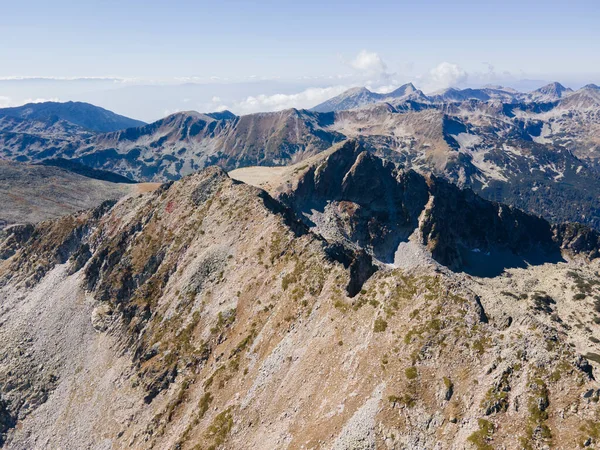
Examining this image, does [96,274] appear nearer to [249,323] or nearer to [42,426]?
[42,426]

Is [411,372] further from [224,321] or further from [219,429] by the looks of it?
[224,321]

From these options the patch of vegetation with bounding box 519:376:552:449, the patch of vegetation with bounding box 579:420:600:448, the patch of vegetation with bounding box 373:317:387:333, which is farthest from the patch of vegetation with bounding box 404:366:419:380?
the patch of vegetation with bounding box 579:420:600:448

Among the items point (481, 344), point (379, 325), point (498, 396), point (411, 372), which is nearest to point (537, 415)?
point (498, 396)

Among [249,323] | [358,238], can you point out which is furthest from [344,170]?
[249,323]

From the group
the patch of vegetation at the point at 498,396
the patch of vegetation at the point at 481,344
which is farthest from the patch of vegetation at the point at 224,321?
the patch of vegetation at the point at 498,396

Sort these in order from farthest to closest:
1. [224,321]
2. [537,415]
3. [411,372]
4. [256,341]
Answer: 1. [224,321]
2. [256,341]
3. [411,372]
4. [537,415]

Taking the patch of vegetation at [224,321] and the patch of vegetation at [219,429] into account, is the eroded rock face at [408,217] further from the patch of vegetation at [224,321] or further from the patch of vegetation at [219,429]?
the patch of vegetation at [219,429]

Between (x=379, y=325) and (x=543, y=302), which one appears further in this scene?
(x=543, y=302)

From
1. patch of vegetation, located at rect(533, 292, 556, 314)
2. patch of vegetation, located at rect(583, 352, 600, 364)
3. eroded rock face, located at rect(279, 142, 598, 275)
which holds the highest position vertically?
eroded rock face, located at rect(279, 142, 598, 275)

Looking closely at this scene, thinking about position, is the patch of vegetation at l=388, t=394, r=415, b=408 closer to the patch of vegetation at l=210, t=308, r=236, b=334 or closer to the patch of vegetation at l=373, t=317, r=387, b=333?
the patch of vegetation at l=373, t=317, r=387, b=333
